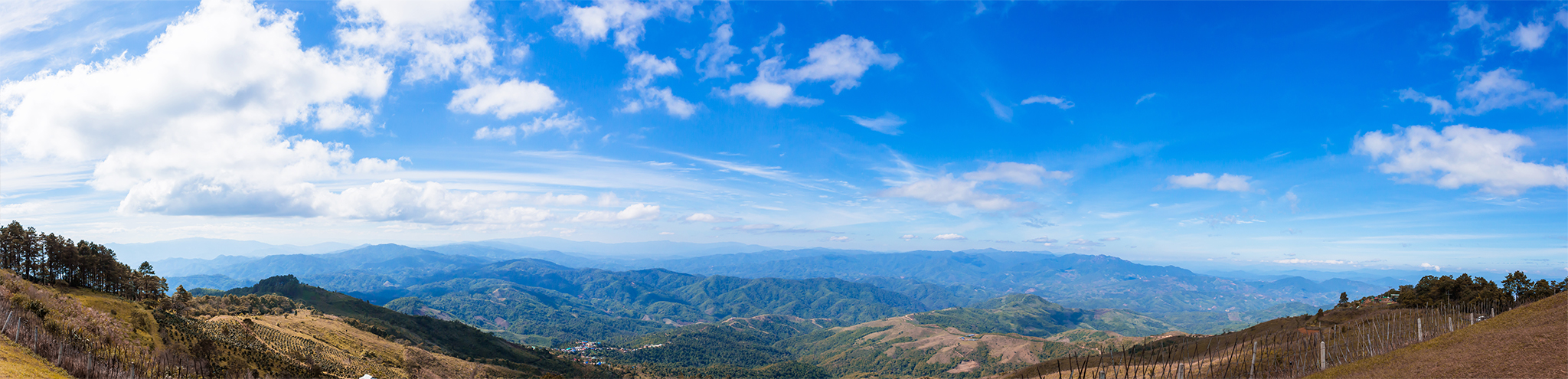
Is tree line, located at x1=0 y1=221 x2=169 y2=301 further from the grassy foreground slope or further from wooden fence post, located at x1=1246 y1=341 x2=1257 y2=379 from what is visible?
the grassy foreground slope

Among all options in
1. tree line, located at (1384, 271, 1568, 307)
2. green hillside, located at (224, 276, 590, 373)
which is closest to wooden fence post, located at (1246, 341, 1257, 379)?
tree line, located at (1384, 271, 1568, 307)

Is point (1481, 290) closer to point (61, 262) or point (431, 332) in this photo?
point (61, 262)

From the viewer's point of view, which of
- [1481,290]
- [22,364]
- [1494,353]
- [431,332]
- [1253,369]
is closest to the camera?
[22,364]

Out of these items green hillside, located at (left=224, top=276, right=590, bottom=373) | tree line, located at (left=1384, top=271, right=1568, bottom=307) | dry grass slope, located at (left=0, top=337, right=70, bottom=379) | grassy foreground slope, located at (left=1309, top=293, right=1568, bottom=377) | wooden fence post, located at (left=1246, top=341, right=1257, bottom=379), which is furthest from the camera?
green hillside, located at (left=224, top=276, right=590, bottom=373)

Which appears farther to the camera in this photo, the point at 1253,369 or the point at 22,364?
the point at 1253,369

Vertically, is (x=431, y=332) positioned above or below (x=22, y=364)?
below

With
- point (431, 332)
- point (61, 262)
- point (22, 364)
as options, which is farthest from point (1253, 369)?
point (431, 332)

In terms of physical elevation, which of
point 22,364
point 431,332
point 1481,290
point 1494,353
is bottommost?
point 431,332

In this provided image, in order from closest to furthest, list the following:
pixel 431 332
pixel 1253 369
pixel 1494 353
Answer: pixel 1494 353, pixel 1253 369, pixel 431 332
